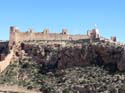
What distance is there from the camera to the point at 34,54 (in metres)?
138

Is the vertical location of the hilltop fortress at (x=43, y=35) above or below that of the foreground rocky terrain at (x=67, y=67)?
above

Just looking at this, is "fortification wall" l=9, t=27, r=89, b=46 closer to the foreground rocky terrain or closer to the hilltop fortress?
the hilltop fortress

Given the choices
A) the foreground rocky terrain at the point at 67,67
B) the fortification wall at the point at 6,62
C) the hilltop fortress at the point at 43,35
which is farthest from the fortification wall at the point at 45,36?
the fortification wall at the point at 6,62

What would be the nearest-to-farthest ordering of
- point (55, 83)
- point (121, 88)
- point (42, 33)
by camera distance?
point (121, 88)
point (55, 83)
point (42, 33)

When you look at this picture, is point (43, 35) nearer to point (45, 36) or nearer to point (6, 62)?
point (45, 36)

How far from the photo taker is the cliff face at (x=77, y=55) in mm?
128750

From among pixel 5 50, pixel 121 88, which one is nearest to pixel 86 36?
pixel 5 50

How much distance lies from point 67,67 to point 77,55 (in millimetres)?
2713

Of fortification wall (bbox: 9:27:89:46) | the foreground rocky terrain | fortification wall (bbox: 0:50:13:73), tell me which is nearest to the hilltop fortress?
fortification wall (bbox: 9:27:89:46)

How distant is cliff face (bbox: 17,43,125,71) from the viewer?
12875cm

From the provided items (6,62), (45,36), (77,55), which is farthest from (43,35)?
(77,55)

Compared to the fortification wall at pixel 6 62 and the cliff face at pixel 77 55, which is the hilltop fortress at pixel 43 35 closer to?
the cliff face at pixel 77 55

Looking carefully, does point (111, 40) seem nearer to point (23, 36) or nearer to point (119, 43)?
point (119, 43)

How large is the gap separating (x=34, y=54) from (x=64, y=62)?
706 cm
